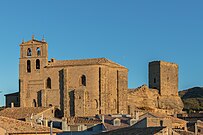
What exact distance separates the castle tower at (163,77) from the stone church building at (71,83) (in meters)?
13.8

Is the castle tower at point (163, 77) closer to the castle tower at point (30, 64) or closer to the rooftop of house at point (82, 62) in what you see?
the rooftop of house at point (82, 62)

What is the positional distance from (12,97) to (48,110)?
10.2 meters

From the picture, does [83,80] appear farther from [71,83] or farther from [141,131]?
[141,131]

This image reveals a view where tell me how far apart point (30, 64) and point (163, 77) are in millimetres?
23234

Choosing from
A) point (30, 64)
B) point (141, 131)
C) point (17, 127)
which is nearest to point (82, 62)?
point (30, 64)

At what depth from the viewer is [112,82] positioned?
2574 inches

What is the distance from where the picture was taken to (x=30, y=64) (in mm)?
66062

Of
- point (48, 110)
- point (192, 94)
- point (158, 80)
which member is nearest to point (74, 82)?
point (48, 110)

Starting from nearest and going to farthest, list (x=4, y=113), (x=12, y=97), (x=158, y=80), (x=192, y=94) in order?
(x=4, y=113), (x=12, y=97), (x=158, y=80), (x=192, y=94)

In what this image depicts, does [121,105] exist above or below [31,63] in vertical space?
below

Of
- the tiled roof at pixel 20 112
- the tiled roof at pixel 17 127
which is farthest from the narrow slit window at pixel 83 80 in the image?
the tiled roof at pixel 17 127

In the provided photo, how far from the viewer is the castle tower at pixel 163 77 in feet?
270

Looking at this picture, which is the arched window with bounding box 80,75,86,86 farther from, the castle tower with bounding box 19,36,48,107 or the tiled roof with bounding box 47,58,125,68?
the castle tower with bounding box 19,36,48,107

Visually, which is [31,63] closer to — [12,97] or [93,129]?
[12,97]
